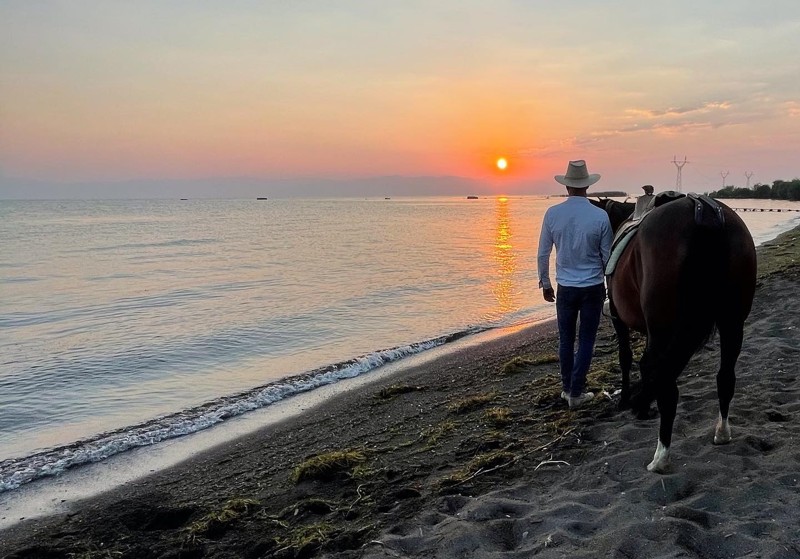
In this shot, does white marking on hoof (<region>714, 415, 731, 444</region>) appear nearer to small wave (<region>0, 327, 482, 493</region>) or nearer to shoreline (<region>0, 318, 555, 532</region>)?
shoreline (<region>0, 318, 555, 532</region>)

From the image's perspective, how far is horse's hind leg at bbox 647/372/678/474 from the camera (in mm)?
4039

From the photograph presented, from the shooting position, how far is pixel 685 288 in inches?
154

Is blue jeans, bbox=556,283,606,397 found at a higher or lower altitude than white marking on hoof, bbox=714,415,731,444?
higher

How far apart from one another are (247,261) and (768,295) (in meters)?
23.6

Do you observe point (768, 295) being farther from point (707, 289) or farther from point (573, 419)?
point (707, 289)

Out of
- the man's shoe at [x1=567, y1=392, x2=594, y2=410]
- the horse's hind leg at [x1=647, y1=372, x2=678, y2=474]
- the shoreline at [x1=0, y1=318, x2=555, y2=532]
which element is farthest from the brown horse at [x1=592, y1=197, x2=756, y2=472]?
the shoreline at [x1=0, y1=318, x2=555, y2=532]

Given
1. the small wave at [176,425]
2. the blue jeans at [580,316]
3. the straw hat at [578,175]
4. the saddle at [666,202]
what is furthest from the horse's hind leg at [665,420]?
the small wave at [176,425]

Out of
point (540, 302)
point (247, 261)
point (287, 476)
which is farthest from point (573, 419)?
point (247, 261)

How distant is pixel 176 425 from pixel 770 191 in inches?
5191

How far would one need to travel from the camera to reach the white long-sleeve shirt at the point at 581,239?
546 cm

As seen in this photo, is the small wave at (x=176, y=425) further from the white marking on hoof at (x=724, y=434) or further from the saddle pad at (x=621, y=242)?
the white marking on hoof at (x=724, y=434)

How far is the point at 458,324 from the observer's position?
14.0 metres

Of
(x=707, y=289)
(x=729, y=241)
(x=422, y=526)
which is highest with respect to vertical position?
(x=729, y=241)

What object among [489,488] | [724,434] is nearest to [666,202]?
[724,434]
